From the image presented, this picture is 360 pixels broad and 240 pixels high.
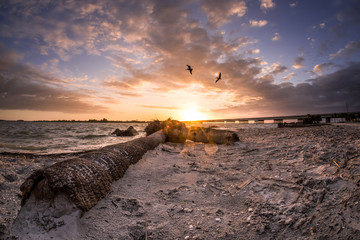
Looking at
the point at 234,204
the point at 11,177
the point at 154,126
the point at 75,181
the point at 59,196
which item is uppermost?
the point at 154,126

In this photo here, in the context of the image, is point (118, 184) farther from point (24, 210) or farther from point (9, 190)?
point (9, 190)

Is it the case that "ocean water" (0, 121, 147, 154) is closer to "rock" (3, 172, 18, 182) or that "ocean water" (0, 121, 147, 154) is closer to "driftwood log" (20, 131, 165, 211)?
"rock" (3, 172, 18, 182)

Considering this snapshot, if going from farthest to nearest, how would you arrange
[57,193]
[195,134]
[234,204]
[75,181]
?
[195,134], [234,204], [75,181], [57,193]

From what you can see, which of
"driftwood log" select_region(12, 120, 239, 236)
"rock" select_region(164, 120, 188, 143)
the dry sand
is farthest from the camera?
"rock" select_region(164, 120, 188, 143)

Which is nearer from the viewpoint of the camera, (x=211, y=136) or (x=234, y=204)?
(x=234, y=204)

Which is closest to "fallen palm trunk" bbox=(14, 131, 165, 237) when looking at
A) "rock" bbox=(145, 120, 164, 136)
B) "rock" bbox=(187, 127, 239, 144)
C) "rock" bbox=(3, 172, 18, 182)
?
"rock" bbox=(3, 172, 18, 182)

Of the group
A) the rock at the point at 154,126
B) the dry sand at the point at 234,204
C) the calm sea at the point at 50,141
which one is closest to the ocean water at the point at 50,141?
the calm sea at the point at 50,141

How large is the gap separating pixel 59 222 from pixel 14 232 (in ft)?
1.17

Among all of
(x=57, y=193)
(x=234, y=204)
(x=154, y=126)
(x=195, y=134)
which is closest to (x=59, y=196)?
(x=57, y=193)

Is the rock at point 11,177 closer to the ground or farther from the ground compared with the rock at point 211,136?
closer to the ground

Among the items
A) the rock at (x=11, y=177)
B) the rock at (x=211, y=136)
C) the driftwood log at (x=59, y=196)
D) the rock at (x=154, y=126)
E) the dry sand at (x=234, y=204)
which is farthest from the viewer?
the rock at (x=154, y=126)

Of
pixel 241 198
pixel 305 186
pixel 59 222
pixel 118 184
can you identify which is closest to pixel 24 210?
pixel 59 222

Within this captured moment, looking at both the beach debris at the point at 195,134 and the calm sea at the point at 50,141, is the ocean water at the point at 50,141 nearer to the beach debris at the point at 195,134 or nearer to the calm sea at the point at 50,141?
the calm sea at the point at 50,141

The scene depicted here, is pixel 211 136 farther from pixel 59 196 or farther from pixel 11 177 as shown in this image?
pixel 59 196
